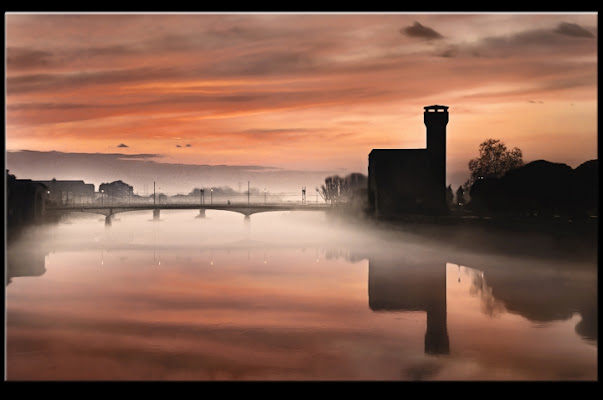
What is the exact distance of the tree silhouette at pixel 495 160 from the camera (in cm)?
6025

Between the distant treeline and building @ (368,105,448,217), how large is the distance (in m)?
17.2

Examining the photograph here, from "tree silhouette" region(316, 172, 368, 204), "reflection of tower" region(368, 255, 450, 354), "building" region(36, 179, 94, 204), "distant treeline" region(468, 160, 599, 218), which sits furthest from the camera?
"building" region(36, 179, 94, 204)

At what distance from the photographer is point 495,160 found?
6094 cm

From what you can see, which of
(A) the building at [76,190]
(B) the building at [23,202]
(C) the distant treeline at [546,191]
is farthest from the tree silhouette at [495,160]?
(A) the building at [76,190]

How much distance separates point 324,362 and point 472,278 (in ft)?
67.3

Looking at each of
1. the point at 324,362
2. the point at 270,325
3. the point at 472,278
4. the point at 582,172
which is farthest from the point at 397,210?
the point at 324,362

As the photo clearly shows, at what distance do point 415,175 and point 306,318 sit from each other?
44.3 metres

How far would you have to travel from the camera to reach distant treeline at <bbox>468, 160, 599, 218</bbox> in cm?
4400

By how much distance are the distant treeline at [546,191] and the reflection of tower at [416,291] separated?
7689 millimetres

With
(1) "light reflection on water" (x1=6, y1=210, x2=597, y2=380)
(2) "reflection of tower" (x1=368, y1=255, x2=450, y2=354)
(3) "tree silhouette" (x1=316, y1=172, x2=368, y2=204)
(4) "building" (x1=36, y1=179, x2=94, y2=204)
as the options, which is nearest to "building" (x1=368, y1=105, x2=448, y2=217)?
(1) "light reflection on water" (x1=6, y1=210, x2=597, y2=380)

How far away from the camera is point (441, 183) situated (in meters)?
70.6

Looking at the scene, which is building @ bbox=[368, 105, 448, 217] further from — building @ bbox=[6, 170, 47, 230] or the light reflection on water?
building @ bbox=[6, 170, 47, 230]

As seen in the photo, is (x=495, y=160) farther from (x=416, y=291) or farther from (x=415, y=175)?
(x=416, y=291)

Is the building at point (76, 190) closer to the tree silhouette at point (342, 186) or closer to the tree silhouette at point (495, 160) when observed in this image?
the tree silhouette at point (342, 186)
